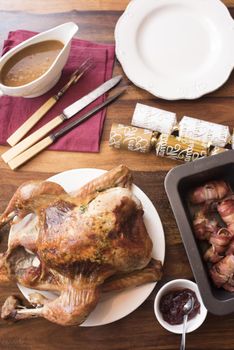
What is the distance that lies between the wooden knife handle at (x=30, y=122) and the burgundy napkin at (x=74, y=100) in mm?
13

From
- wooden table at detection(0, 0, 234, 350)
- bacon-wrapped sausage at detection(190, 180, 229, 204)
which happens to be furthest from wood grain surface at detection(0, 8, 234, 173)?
bacon-wrapped sausage at detection(190, 180, 229, 204)

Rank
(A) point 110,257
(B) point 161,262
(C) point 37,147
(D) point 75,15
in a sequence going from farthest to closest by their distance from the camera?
(D) point 75,15 < (C) point 37,147 < (B) point 161,262 < (A) point 110,257

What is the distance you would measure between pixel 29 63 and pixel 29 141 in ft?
0.70

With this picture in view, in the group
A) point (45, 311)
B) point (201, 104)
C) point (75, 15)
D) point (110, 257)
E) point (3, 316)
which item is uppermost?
point (75, 15)

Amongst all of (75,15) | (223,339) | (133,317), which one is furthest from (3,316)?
(75,15)

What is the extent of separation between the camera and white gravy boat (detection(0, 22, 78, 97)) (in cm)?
115

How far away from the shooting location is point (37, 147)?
122 cm

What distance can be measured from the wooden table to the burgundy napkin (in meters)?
0.03

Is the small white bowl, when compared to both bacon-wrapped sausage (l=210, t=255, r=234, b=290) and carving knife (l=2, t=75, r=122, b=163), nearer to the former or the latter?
bacon-wrapped sausage (l=210, t=255, r=234, b=290)

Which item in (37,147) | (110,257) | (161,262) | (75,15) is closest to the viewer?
(110,257)

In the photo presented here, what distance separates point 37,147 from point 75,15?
431 millimetres

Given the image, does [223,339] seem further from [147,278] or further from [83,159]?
[83,159]

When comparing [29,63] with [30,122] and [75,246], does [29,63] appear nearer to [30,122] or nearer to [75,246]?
[30,122]

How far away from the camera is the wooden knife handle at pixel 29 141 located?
122cm
